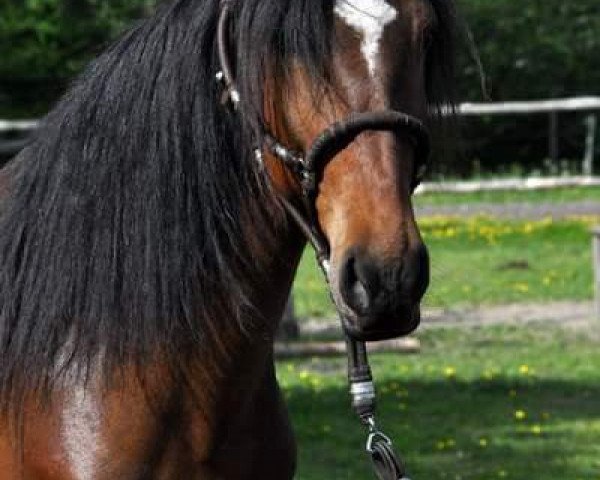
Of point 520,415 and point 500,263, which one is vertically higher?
point 520,415

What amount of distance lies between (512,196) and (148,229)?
20.3 metres

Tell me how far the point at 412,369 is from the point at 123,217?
26.5 ft

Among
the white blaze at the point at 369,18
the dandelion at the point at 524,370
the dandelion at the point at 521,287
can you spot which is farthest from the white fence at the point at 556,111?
the white blaze at the point at 369,18

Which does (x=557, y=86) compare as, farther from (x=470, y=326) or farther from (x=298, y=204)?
(x=298, y=204)

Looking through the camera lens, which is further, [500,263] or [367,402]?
[500,263]

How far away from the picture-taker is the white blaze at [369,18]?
3117mm

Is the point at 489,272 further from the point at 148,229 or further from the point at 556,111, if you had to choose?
the point at 148,229

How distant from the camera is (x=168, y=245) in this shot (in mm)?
3377

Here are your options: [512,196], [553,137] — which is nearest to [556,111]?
[553,137]

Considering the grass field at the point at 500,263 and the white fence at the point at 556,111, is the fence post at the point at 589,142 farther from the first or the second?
the grass field at the point at 500,263

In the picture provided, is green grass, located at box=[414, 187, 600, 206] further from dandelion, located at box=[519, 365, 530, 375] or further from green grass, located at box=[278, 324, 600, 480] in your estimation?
dandelion, located at box=[519, 365, 530, 375]

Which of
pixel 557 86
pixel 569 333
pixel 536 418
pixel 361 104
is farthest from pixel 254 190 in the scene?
pixel 557 86

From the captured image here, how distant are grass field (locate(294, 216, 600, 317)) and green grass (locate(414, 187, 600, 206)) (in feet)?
5.83

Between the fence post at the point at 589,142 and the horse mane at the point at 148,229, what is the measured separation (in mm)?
22268
